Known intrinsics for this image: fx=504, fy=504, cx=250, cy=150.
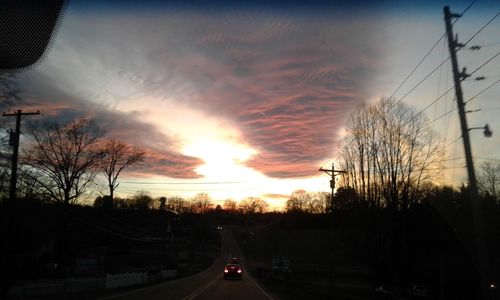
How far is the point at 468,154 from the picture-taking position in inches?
679

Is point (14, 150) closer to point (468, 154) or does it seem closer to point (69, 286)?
point (69, 286)

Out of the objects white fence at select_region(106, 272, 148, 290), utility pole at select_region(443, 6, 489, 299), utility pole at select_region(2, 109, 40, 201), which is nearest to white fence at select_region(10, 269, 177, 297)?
white fence at select_region(106, 272, 148, 290)

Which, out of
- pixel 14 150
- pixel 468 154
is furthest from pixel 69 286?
pixel 468 154

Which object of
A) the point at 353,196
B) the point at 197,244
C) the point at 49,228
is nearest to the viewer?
the point at 353,196

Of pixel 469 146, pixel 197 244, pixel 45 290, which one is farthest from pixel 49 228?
pixel 197 244

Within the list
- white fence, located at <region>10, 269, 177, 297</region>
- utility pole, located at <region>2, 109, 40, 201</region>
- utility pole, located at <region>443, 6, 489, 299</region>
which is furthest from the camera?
white fence, located at <region>10, 269, 177, 297</region>

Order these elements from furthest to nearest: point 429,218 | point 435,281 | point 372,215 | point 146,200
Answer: point 146,200
point 372,215
point 435,281
point 429,218

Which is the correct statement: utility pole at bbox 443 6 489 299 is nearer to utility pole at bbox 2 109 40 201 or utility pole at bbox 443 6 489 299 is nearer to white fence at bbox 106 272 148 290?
utility pole at bbox 2 109 40 201

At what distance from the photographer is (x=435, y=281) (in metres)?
36.6

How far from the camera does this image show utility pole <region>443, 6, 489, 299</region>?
1666cm

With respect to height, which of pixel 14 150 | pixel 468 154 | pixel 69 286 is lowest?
pixel 69 286

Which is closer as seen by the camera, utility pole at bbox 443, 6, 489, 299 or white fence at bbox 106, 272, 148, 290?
utility pole at bbox 443, 6, 489, 299

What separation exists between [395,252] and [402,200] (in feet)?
12.7

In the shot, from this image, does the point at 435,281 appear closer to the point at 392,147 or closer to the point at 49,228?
the point at 392,147
